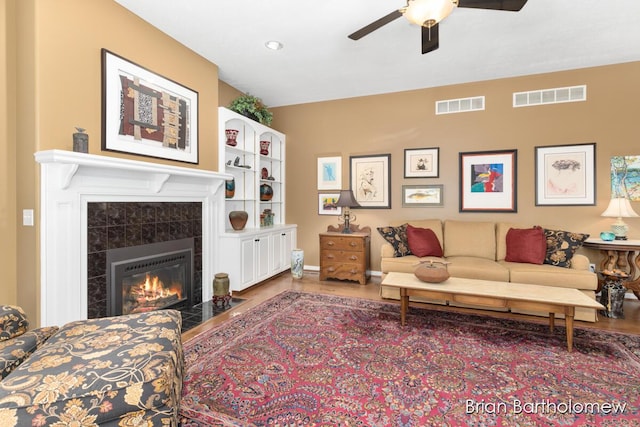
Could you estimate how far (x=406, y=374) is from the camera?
2.10 m

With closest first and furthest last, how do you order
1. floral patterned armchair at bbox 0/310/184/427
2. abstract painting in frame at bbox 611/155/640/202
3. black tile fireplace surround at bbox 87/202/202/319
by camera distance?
floral patterned armchair at bbox 0/310/184/427, black tile fireplace surround at bbox 87/202/202/319, abstract painting in frame at bbox 611/155/640/202

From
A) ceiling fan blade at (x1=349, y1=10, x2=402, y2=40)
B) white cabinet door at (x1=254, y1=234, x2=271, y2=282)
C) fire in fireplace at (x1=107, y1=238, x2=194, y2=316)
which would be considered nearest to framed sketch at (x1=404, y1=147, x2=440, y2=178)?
white cabinet door at (x1=254, y1=234, x2=271, y2=282)

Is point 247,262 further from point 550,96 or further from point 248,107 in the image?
point 550,96

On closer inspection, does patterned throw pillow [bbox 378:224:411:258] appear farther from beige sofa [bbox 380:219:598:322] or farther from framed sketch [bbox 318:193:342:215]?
framed sketch [bbox 318:193:342:215]

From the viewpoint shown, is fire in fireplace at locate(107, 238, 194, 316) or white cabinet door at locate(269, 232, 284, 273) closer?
fire in fireplace at locate(107, 238, 194, 316)

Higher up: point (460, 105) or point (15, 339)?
point (460, 105)

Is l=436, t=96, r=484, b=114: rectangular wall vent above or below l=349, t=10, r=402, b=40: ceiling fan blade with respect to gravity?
above

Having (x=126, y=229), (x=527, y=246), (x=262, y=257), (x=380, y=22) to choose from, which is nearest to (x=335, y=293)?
(x=262, y=257)

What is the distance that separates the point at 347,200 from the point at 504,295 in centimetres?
256

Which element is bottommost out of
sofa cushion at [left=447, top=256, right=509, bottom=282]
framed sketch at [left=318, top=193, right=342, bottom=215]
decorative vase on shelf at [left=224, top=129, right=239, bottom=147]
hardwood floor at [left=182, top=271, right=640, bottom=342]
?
hardwood floor at [left=182, top=271, right=640, bottom=342]

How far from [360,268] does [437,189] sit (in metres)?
1.69

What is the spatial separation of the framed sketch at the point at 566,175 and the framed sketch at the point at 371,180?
2046 millimetres

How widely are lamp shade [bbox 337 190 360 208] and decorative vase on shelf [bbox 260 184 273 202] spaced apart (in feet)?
3.97

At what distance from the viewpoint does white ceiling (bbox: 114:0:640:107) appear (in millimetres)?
2744
